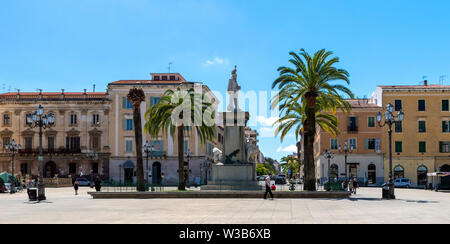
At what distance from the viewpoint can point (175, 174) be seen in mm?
72750

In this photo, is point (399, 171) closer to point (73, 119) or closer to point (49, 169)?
point (73, 119)

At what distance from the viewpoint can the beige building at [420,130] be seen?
71875mm

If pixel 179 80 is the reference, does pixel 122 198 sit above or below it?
below

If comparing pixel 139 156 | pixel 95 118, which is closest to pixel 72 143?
pixel 95 118

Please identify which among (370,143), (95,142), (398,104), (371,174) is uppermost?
(398,104)

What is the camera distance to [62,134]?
248 feet

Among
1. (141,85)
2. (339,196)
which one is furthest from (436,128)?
(339,196)

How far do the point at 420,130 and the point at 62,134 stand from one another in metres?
48.0

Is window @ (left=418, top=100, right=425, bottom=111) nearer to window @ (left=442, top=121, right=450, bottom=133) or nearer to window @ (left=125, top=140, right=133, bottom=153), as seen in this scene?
window @ (left=442, top=121, right=450, bottom=133)

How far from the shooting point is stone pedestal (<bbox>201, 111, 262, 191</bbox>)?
112 ft

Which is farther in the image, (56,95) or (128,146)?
(56,95)

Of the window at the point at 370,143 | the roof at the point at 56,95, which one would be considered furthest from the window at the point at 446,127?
the roof at the point at 56,95
